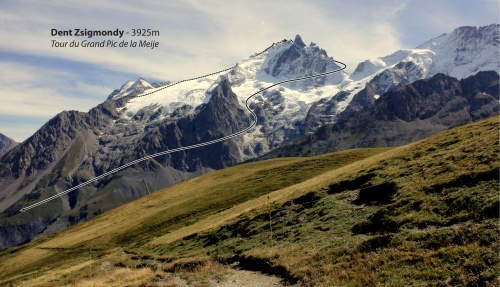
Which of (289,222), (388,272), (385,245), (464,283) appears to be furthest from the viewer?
(289,222)

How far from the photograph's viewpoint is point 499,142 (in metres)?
42.8

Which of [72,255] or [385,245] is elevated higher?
[385,245]

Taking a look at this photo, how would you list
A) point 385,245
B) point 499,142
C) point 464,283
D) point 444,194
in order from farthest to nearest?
1. point 499,142
2. point 444,194
3. point 385,245
4. point 464,283

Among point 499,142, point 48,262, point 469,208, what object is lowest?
point 48,262

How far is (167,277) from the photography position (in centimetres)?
3841

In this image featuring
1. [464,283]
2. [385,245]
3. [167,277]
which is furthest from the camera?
[167,277]

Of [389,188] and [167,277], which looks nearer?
[167,277]

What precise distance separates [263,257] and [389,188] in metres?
17.1

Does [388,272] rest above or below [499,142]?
below

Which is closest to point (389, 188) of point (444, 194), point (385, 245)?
point (444, 194)

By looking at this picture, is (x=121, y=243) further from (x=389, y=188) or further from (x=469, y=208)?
(x=469, y=208)

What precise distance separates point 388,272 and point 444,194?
44.0 ft

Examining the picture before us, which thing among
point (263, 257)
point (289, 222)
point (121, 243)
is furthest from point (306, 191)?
point (121, 243)

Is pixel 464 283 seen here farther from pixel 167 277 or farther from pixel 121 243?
pixel 121 243
